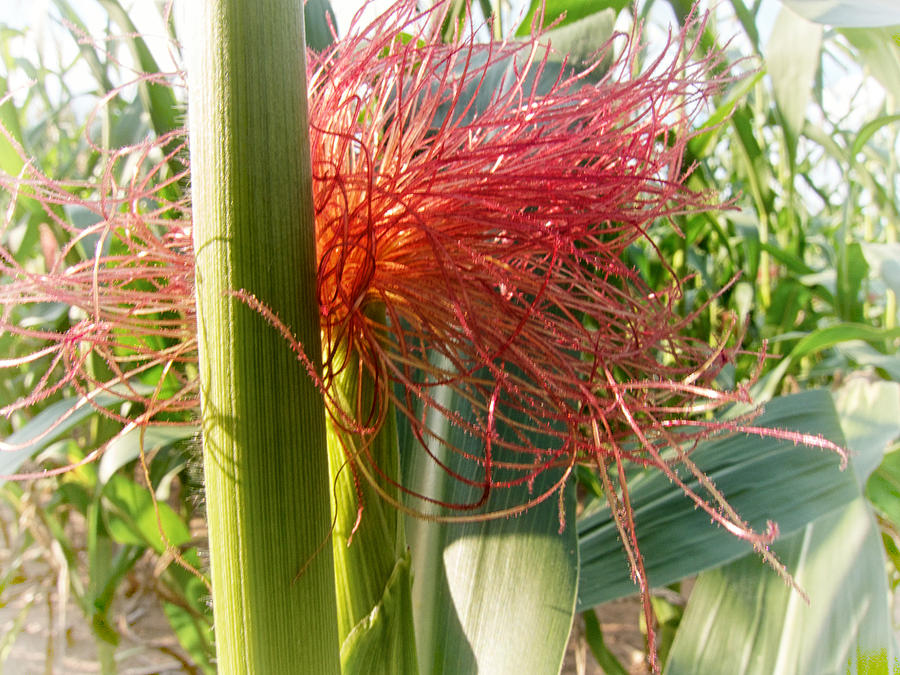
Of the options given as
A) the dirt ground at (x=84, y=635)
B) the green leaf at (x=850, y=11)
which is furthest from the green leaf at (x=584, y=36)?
the dirt ground at (x=84, y=635)

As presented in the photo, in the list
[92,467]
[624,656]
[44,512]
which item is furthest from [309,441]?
[624,656]

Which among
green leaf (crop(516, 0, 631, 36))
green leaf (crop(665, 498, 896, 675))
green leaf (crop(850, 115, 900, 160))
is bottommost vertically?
green leaf (crop(665, 498, 896, 675))

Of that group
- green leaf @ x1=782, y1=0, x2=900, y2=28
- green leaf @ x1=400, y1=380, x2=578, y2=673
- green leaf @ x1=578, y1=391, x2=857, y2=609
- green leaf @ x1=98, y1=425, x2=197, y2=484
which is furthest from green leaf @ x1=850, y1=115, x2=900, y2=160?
green leaf @ x1=98, y1=425, x2=197, y2=484

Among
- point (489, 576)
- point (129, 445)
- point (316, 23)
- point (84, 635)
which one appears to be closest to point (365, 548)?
point (489, 576)

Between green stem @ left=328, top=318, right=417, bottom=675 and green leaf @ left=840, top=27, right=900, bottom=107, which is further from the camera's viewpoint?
green leaf @ left=840, top=27, right=900, bottom=107

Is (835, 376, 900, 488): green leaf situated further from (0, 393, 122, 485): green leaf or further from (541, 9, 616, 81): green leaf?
(0, 393, 122, 485): green leaf

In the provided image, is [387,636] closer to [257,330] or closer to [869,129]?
[257,330]

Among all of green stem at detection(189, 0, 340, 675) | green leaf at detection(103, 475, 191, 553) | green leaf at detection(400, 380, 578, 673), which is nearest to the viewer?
green stem at detection(189, 0, 340, 675)
